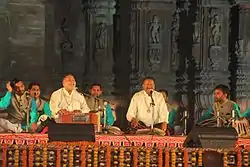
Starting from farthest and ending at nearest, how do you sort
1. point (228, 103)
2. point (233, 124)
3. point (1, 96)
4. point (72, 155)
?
point (1, 96)
point (228, 103)
point (233, 124)
point (72, 155)

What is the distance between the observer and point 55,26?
1805 centimetres

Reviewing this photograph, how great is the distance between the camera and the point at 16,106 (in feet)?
50.1

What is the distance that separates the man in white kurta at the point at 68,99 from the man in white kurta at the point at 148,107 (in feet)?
2.73

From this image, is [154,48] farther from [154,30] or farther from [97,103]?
[97,103]

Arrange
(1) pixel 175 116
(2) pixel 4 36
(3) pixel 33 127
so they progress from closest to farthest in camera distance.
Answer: (3) pixel 33 127 < (1) pixel 175 116 < (2) pixel 4 36

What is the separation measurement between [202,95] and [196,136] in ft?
21.9

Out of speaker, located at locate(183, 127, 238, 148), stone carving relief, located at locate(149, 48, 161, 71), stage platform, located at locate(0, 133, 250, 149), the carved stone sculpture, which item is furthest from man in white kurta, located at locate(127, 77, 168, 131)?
speaker, located at locate(183, 127, 238, 148)

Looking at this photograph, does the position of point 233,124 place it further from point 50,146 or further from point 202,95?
point 50,146

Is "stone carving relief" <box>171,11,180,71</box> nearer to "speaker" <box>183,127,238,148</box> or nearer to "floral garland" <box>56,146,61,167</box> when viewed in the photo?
"speaker" <box>183,127,238,148</box>

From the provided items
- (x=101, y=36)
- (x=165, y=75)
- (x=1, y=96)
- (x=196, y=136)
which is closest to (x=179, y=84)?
(x=165, y=75)

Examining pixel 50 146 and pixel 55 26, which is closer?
pixel 50 146

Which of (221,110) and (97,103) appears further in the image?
(97,103)

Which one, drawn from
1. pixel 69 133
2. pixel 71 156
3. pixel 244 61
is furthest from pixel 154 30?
pixel 71 156

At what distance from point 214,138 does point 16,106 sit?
5576 mm
